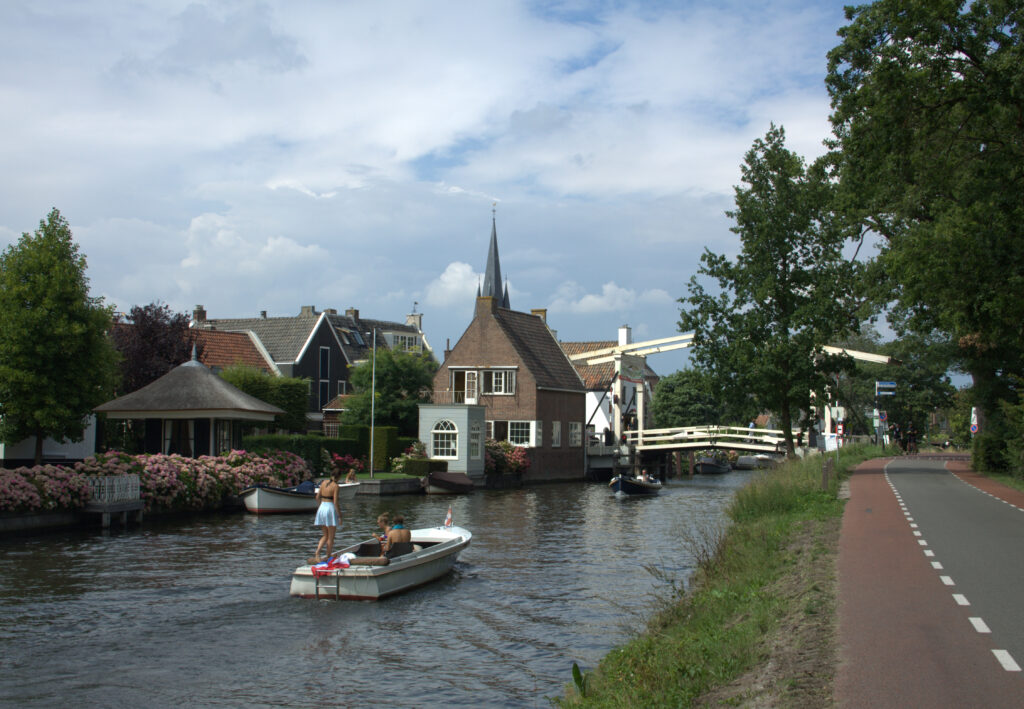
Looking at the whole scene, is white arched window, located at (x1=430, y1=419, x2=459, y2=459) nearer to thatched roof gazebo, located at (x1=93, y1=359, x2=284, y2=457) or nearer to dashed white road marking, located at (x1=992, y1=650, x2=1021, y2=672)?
thatched roof gazebo, located at (x1=93, y1=359, x2=284, y2=457)

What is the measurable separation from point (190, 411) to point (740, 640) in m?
30.6

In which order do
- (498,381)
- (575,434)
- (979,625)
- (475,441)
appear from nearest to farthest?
(979,625) < (475,441) < (498,381) < (575,434)

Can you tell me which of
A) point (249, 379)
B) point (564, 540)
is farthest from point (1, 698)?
point (249, 379)

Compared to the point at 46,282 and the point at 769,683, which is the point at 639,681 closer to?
the point at 769,683

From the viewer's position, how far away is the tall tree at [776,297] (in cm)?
4103

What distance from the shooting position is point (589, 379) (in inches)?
2916

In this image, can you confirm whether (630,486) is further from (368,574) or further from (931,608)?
(931,608)

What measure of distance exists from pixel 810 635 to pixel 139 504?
23.4 m

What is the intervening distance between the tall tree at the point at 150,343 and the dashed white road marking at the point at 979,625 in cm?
4354

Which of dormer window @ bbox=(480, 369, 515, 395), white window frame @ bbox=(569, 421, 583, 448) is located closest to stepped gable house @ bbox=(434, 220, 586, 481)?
dormer window @ bbox=(480, 369, 515, 395)

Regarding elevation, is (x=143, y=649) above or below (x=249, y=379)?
below

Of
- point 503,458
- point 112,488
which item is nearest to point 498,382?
point 503,458

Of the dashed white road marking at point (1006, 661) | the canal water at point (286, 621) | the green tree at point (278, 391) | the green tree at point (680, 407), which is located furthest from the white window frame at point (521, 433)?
the dashed white road marking at point (1006, 661)

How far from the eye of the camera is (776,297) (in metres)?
41.9
